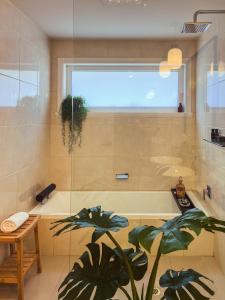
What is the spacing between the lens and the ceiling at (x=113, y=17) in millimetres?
2367

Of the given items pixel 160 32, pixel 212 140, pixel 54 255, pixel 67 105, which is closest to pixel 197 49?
pixel 160 32

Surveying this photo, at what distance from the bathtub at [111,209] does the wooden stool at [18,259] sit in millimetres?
254

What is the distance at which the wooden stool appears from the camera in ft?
6.32

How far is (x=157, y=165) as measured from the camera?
3293mm

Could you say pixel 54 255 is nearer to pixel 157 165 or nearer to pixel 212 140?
pixel 157 165

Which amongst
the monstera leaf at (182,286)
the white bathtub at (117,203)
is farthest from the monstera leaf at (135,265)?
the white bathtub at (117,203)

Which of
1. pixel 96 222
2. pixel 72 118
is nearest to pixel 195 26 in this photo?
pixel 72 118

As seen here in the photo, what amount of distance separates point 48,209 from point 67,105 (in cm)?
122

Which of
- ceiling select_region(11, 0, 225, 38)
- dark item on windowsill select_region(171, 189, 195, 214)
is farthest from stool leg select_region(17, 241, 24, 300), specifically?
ceiling select_region(11, 0, 225, 38)

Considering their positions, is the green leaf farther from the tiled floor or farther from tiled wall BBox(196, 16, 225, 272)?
tiled wall BBox(196, 16, 225, 272)

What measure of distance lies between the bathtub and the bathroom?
12 mm

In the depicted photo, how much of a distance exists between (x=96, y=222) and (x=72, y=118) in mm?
2218

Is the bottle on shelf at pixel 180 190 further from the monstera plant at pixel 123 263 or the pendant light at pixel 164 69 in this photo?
the monstera plant at pixel 123 263

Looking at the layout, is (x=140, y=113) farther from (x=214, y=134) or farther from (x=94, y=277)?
(x=94, y=277)
